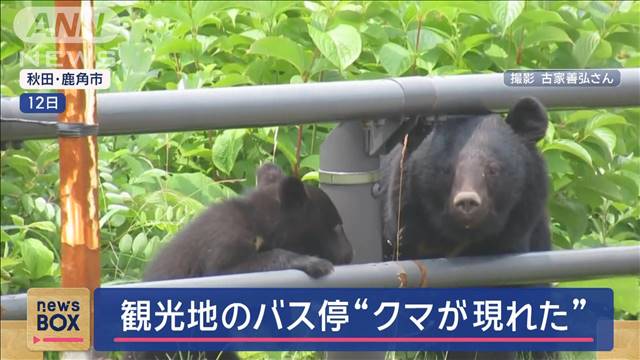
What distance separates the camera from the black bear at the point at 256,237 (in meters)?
3.76

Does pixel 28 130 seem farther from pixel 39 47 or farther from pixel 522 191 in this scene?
pixel 39 47

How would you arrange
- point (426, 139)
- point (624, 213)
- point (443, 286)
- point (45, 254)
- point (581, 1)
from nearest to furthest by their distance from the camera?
1. point (443, 286)
2. point (426, 139)
3. point (45, 254)
4. point (624, 213)
5. point (581, 1)

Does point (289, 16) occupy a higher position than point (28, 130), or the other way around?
point (289, 16)

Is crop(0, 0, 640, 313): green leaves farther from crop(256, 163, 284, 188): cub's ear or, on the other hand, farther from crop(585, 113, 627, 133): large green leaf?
crop(256, 163, 284, 188): cub's ear

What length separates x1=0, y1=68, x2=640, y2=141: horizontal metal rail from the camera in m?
2.94

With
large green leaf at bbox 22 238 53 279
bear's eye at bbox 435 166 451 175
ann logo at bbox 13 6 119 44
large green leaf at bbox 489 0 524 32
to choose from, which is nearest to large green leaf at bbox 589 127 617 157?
large green leaf at bbox 489 0 524 32

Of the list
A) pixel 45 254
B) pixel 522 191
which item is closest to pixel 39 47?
pixel 45 254

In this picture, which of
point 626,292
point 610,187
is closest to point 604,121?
point 610,187

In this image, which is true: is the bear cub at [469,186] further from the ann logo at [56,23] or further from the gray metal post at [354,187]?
the ann logo at [56,23]

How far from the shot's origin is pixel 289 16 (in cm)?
598

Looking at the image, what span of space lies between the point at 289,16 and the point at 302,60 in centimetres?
73
